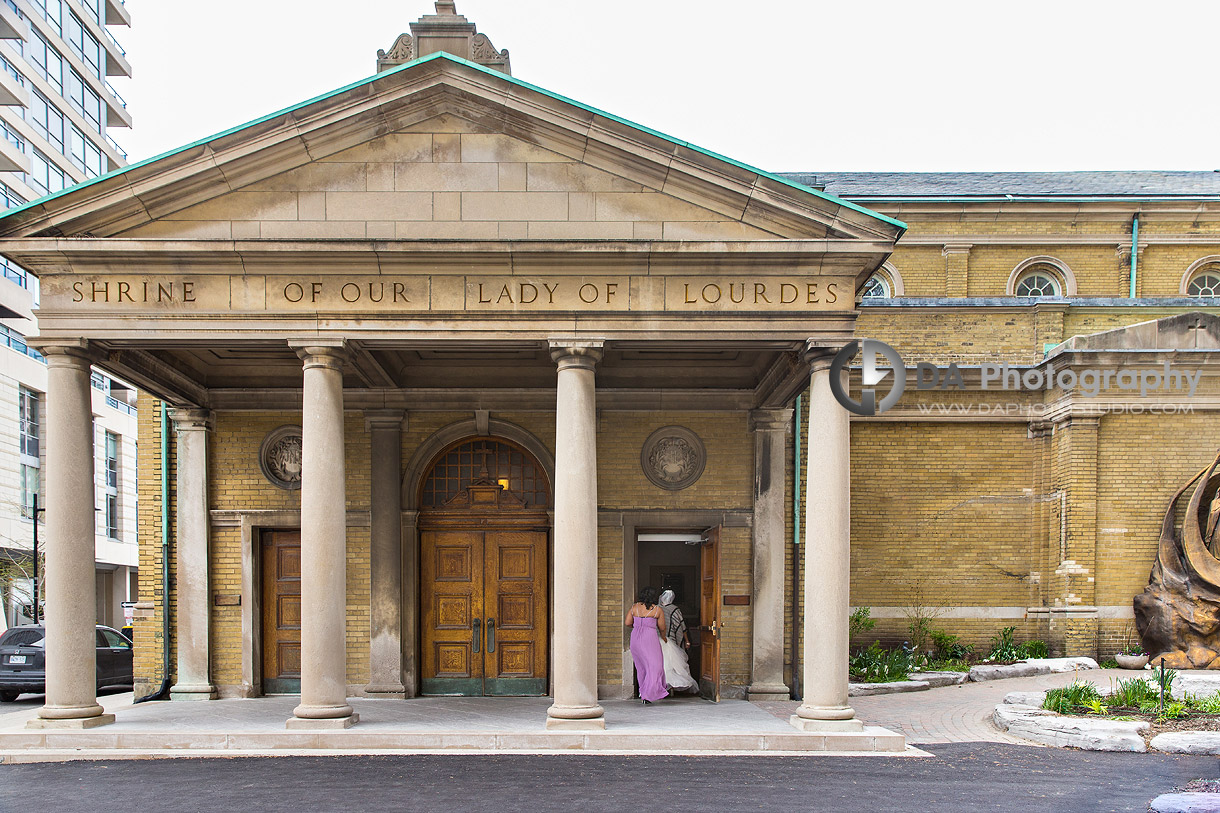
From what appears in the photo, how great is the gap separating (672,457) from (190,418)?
7.12 meters

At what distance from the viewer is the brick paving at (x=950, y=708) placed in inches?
483

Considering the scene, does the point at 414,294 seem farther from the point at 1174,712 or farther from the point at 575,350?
the point at 1174,712

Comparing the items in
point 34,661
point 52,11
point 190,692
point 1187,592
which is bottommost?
point 34,661

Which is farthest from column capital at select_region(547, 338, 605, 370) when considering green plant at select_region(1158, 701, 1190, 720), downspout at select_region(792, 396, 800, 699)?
green plant at select_region(1158, 701, 1190, 720)

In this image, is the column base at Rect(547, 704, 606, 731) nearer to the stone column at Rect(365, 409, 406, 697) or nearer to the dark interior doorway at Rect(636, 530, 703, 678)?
the stone column at Rect(365, 409, 406, 697)

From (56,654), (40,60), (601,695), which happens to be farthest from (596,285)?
(40,60)

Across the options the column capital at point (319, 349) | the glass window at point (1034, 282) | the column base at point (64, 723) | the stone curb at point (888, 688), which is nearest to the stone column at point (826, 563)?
the stone curb at point (888, 688)

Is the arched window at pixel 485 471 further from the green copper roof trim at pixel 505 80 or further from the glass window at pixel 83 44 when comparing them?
the glass window at pixel 83 44

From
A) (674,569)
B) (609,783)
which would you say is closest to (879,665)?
(674,569)

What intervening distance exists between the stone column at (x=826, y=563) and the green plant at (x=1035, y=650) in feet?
23.2

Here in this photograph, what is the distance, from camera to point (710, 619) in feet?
49.3

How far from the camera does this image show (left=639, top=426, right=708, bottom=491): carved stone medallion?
50.0ft

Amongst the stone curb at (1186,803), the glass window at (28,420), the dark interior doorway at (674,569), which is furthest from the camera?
the glass window at (28,420)

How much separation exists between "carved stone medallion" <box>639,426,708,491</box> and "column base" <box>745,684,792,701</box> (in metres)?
3.05
